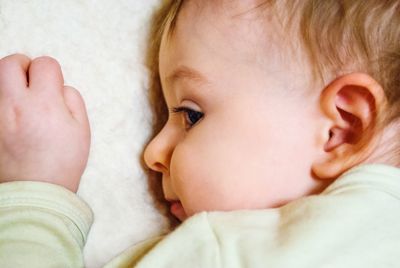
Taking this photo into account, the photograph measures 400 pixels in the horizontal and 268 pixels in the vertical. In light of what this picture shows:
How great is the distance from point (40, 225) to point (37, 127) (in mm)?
143

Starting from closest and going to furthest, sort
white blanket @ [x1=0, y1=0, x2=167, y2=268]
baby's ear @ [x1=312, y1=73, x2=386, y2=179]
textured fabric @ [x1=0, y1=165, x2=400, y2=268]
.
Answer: textured fabric @ [x1=0, y1=165, x2=400, y2=268]
baby's ear @ [x1=312, y1=73, x2=386, y2=179]
white blanket @ [x1=0, y1=0, x2=167, y2=268]

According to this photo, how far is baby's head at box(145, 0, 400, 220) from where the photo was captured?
85cm

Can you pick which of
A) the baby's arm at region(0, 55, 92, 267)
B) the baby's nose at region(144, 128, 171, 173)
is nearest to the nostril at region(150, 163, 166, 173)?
the baby's nose at region(144, 128, 171, 173)

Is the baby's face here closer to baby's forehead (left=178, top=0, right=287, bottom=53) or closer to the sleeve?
baby's forehead (left=178, top=0, right=287, bottom=53)

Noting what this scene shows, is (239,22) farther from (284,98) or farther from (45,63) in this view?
(45,63)

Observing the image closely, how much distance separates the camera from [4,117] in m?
0.93

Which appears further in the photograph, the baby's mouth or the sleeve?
the baby's mouth

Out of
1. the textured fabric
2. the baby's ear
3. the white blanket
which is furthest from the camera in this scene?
the white blanket

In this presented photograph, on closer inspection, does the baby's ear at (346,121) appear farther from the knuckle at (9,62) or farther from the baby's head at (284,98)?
the knuckle at (9,62)

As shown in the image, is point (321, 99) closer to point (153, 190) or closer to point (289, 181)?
point (289, 181)

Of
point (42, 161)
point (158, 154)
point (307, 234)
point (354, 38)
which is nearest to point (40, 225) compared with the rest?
point (42, 161)

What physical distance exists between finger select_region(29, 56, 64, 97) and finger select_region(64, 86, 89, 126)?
2cm

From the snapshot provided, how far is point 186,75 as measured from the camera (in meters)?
0.97

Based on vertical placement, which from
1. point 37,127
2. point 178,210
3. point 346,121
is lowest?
point 178,210
